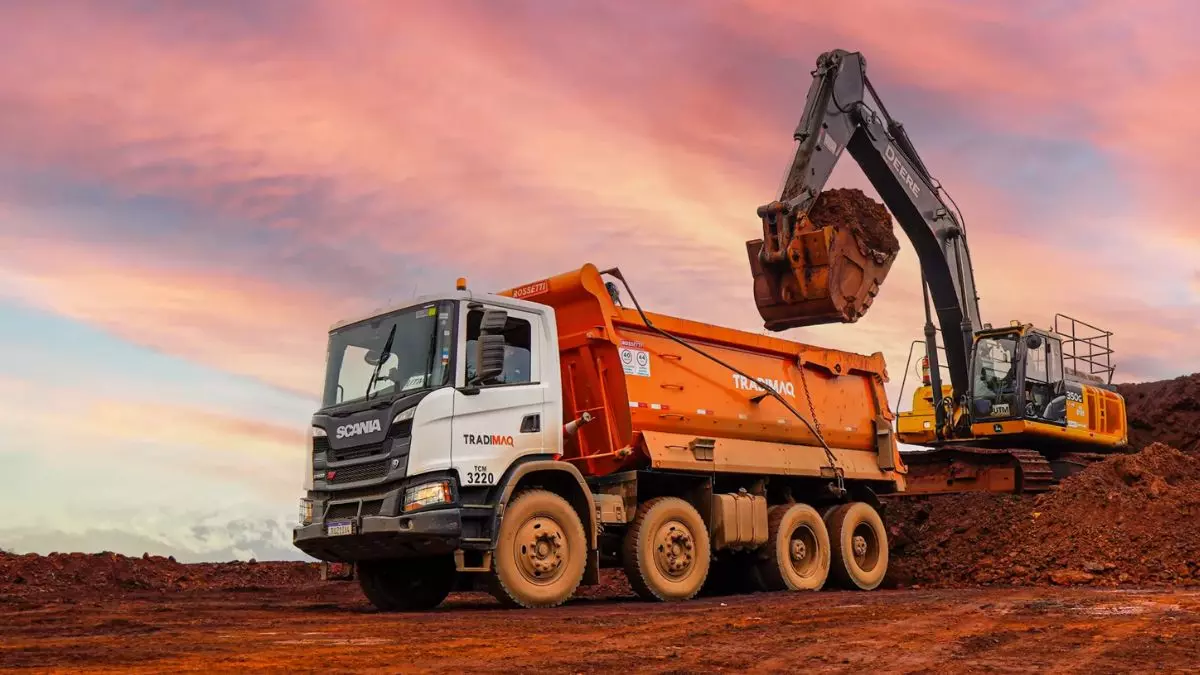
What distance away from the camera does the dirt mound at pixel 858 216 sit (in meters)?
18.2

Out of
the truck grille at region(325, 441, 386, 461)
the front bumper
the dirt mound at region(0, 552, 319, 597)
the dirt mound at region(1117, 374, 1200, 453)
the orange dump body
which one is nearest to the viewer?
the front bumper

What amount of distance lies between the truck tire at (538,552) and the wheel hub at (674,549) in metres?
1.35

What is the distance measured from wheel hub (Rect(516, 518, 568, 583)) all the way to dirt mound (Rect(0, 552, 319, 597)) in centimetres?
696

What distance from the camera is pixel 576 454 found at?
1387 centimetres

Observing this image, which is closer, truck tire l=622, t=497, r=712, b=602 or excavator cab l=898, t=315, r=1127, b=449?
truck tire l=622, t=497, r=712, b=602

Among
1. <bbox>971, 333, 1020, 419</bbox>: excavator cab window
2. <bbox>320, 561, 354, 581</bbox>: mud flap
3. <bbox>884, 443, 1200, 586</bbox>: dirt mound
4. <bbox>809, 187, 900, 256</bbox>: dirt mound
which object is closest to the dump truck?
<bbox>320, 561, 354, 581</bbox>: mud flap

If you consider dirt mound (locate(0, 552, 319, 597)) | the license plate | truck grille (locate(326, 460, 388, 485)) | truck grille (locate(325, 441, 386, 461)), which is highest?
truck grille (locate(325, 441, 386, 461))

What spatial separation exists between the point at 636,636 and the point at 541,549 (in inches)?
129

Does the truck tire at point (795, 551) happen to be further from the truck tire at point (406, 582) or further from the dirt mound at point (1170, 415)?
the dirt mound at point (1170, 415)

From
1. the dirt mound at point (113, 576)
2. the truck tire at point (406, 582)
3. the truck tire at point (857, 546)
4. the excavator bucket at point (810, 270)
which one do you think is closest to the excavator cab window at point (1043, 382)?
the excavator bucket at point (810, 270)

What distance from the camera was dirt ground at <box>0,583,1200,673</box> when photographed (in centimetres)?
749

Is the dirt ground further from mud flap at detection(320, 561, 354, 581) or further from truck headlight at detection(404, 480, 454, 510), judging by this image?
truck headlight at detection(404, 480, 454, 510)

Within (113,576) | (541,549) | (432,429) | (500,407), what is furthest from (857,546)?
(113,576)

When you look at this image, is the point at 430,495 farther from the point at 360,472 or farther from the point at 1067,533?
the point at 1067,533
